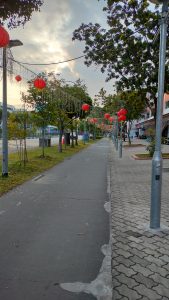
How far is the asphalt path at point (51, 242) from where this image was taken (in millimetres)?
3986

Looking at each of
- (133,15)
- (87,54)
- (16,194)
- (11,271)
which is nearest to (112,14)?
(133,15)

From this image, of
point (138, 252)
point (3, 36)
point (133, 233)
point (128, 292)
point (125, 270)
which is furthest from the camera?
point (133, 233)

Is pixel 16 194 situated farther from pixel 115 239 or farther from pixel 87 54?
pixel 87 54

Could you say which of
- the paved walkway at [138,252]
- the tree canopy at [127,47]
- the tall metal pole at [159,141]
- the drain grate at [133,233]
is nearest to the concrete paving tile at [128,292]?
the paved walkway at [138,252]

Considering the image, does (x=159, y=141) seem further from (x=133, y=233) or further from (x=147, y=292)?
(x=147, y=292)

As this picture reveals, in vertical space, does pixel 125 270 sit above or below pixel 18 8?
below

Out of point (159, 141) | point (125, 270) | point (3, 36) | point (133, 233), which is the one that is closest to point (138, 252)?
point (125, 270)

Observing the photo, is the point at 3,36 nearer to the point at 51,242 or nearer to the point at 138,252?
the point at 51,242

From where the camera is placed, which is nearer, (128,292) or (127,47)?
(128,292)

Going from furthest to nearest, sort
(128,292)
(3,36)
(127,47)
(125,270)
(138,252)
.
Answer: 1. (127,47)
2. (3,36)
3. (138,252)
4. (125,270)
5. (128,292)

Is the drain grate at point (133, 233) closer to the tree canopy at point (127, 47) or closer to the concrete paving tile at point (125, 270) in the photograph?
the concrete paving tile at point (125, 270)

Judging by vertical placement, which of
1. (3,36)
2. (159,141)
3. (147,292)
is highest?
(3,36)

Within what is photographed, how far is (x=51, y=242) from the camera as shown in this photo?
552 cm

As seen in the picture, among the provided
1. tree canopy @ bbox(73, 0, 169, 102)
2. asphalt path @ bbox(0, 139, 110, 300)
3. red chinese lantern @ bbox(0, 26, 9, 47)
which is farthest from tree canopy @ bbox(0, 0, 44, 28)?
tree canopy @ bbox(73, 0, 169, 102)
